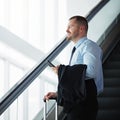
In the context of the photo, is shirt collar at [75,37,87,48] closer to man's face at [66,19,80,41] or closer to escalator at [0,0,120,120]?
man's face at [66,19,80,41]

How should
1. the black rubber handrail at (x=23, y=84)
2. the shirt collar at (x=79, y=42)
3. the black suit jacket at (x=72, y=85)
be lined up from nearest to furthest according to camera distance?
1. the black rubber handrail at (x=23, y=84)
2. the black suit jacket at (x=72, y=85)
3. the shirt collar at (x=79, y=42)

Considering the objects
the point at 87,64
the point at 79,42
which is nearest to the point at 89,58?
the point at 87,64

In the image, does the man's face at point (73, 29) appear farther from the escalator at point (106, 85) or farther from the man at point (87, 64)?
the escalator at point (106, 85)

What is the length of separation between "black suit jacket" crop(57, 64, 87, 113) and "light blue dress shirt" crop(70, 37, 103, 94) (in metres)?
0.06

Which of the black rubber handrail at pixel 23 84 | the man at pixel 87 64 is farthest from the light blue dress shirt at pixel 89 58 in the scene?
the black rubber handrail at pixel 23 84

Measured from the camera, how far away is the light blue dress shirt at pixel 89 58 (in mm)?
2461

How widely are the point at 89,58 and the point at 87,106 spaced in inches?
13.9

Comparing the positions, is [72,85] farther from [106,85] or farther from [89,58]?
[106,85]

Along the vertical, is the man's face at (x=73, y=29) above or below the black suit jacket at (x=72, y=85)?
above

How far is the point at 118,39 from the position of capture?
614cm

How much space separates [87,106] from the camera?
2.52 m

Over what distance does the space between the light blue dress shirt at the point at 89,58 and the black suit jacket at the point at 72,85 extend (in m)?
0.06

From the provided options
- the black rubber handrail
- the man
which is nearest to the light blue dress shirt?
the man

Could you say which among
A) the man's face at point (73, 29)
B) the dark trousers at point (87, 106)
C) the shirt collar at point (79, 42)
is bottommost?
the dark trousers at point (87, 106)
